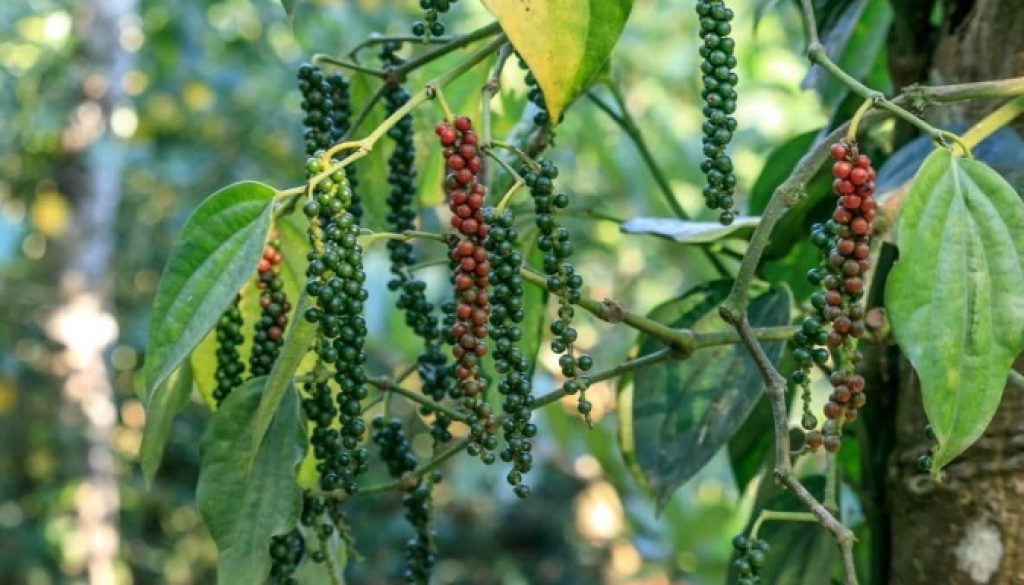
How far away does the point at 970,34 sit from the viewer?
70 cm

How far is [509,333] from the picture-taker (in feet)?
1.61

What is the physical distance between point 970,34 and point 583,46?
0.30 meters

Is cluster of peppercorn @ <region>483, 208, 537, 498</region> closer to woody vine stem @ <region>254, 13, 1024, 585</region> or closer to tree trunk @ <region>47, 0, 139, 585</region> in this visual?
woody vine stem @ <region>254, 13, 1024, 585</region>

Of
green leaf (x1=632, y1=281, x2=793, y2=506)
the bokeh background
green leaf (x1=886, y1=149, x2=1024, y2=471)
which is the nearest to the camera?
green leaf (x1=886, y1=149, x2=1024, y2=471)

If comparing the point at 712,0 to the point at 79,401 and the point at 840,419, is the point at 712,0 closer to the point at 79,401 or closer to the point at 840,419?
the point at 840,419

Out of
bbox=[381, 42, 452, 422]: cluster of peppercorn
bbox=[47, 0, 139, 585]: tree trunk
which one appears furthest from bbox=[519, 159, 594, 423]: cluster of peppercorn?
bbox=[47, 0, 139, 585]: tree trunk

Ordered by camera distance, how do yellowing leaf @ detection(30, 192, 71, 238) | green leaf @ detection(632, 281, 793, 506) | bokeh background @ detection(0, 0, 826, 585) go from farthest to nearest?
yellowing leaf @ detection(30, 192, 71, 238), bokeh background @ detection(0, 0, 826, 585), green leaf @ detection(632, 281, 793, 506)

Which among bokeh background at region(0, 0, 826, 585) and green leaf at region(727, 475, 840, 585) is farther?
bokeh background at region(0, 0, 826, 585)

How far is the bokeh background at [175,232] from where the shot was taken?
2012mm

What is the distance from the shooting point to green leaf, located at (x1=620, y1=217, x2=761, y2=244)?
645 millimetres

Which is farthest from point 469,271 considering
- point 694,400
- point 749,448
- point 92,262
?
point 92,262

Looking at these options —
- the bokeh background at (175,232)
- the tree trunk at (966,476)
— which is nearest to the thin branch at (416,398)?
the tree trunk at (966,476)

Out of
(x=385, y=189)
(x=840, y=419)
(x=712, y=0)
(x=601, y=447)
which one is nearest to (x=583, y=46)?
(x=712, y=0)

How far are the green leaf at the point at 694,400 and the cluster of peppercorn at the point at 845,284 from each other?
0.18 metres
